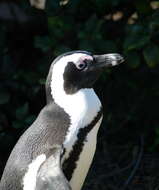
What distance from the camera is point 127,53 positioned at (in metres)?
3.31

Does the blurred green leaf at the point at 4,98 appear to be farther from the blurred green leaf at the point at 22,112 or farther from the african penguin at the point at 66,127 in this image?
the african penguin at the point at 66,127

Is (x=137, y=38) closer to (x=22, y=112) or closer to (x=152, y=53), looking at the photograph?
(x=152, y=53)

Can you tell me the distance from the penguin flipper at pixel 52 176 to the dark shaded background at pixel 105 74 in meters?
0.87

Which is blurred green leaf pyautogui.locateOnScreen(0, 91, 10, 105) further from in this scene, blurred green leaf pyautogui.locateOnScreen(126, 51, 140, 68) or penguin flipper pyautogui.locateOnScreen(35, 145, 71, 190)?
penguin flipper pyautogui.locateOnScreen(35, 145, 71, 190)

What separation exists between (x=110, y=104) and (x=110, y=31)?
1.27 ft

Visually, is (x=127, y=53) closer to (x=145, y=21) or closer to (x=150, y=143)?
(x=145, y=21)

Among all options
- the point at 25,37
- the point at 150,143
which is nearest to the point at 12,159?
the point at 150,143

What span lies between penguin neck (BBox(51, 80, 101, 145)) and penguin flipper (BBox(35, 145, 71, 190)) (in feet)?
0.47

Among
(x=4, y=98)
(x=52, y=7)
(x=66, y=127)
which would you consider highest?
(x=52, y=7)

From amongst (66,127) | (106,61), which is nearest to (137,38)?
(106,61)

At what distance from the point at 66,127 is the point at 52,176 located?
25cm

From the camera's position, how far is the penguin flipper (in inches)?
92.0

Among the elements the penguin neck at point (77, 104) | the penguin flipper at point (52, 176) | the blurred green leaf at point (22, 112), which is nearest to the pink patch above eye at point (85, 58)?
the penguin neck at point (77, 104)

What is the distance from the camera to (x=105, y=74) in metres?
3.52
